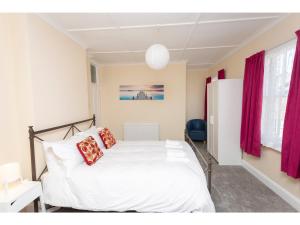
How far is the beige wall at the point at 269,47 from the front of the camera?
7.25 feet

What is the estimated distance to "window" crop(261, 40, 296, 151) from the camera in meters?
2.42

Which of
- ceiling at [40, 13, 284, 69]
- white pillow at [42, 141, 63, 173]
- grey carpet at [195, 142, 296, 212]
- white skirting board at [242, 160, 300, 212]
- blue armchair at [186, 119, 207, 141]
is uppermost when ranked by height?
ceiling at [40, 13, 284, 69]

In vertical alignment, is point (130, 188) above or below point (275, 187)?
above

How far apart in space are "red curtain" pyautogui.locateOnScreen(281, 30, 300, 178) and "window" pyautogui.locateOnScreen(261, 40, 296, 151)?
0.37m

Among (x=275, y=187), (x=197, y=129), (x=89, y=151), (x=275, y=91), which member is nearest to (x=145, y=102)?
(x=197, y=129)

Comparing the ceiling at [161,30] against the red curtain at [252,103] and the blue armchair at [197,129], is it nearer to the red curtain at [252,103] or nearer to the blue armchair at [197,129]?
the red curtain at [252,103]

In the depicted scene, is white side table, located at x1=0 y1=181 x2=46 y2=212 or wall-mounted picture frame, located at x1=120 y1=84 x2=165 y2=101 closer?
white side table, located at x1=0 y1=181 x2=46 y2=212

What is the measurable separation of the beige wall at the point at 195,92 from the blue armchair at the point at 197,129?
1.44 ft

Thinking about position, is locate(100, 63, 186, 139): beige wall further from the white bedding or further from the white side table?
the white side table

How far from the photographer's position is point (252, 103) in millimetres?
2963

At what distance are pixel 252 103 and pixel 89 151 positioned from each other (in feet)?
9.01

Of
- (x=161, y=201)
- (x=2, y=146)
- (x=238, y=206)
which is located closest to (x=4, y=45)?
(x=2, y=146)

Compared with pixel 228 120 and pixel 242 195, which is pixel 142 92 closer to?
pixel 228 120


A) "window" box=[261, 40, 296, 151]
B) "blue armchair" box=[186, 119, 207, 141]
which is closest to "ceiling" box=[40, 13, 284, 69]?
"window" box=[261, 40, 296, 151]
